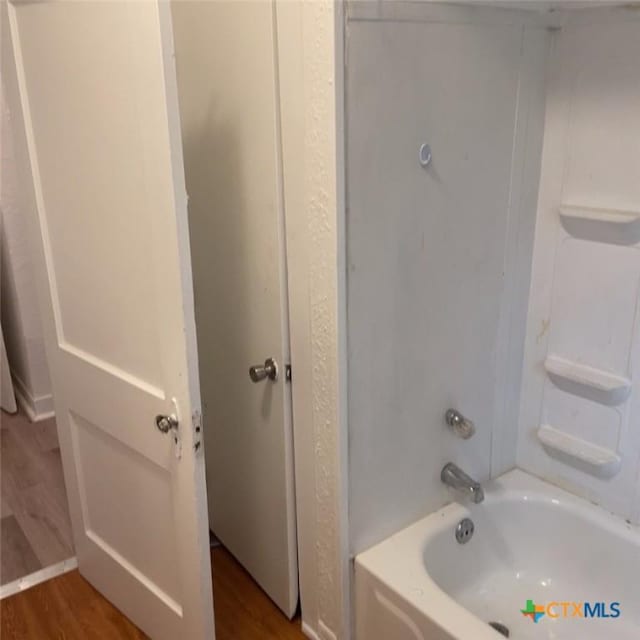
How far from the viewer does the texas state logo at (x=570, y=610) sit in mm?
1766

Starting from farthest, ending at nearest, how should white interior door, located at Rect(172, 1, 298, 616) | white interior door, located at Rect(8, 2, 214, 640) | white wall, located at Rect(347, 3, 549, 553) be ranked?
white interior door, located at Rect(172, 1, 298, 616) < white wall, located at Rect(347, 3, 549, 553) < white interior door, located at Rect(8, 2, 214, 640)

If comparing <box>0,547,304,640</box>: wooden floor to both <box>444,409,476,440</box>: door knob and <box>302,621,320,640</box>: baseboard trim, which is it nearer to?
<box>302,621,320,640</box>: baseboard trim

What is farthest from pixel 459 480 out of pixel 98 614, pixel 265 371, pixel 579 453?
pixel 98 614

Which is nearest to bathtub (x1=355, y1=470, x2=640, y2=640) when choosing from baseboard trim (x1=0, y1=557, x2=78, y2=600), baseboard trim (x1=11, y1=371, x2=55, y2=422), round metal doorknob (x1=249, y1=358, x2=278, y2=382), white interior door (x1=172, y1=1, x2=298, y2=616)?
white interior door (x1=172, y1=1, x2=298, y2=616)

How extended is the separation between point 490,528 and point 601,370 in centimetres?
55

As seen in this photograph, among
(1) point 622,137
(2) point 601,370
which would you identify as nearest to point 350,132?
(1) point 622,137

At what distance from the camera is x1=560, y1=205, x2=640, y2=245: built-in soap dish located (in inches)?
61.3

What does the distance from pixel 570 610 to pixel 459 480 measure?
18.8 inches

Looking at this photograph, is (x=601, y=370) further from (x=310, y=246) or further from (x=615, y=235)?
(x=310, y=246)

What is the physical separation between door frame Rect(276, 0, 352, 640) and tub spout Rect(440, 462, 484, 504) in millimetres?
336

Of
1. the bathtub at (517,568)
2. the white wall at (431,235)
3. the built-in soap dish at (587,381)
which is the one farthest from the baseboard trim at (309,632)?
the built-in soap dish at (587,381)

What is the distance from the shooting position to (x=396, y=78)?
137 cm

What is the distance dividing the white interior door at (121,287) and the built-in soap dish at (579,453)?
1010mm

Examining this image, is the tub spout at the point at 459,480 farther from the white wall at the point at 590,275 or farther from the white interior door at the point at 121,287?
the white interior door at the point at 121,287
